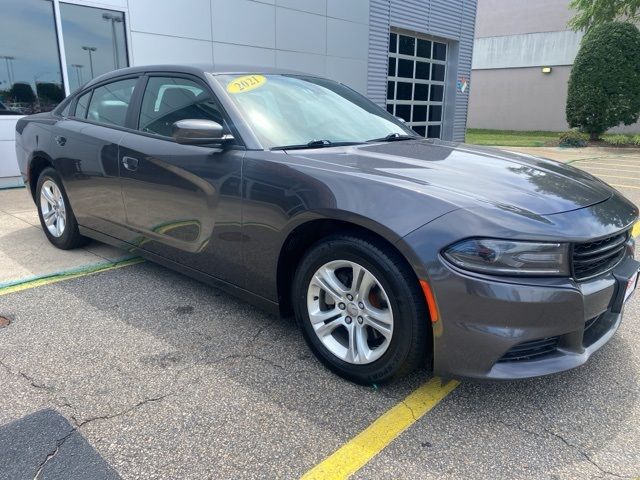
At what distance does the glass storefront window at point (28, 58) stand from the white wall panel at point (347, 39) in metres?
5.96

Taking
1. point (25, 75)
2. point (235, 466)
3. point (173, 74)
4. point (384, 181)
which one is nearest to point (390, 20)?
point (25, 75)

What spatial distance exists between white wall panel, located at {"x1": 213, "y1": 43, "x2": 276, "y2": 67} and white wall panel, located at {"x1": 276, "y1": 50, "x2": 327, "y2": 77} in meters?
0.19

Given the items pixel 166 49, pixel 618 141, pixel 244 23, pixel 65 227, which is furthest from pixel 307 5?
pixel 618 141

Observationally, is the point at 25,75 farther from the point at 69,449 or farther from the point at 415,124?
the point at 415,124

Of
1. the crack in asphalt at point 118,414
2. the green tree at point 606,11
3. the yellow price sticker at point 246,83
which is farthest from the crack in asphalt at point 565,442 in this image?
the green tree at point 606,11

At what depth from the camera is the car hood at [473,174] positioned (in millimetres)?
2338

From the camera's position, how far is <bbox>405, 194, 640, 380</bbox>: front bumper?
211cm

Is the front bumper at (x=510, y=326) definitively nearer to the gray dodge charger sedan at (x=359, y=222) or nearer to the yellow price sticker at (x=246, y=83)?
the gray dodge charger sedan at (x=359, y=222)

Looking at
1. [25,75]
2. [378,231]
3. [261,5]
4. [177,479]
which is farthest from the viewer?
[261,5]

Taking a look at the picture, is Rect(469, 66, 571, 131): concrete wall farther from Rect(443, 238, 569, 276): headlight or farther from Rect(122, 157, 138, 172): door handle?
Rect(443, 238, 569, 276): headlight

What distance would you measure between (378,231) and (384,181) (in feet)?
0.90

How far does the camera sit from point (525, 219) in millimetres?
2186

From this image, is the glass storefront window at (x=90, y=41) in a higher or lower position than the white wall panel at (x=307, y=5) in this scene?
lower

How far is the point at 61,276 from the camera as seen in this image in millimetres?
4117
